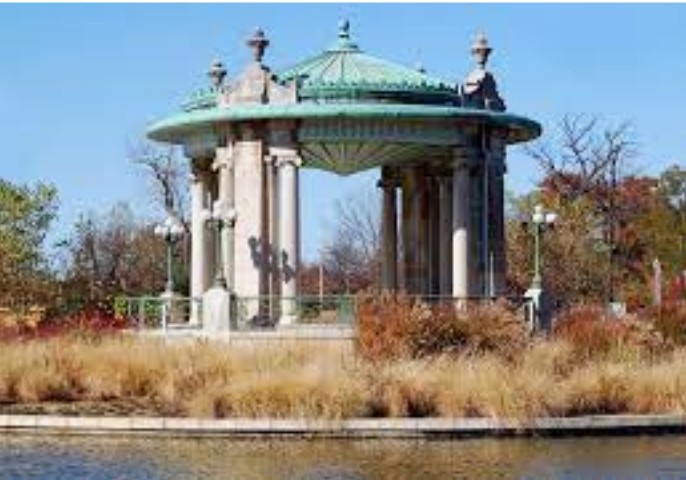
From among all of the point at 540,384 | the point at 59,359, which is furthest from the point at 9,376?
the point at 540,384

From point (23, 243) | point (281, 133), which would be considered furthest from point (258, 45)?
point (23, 243)

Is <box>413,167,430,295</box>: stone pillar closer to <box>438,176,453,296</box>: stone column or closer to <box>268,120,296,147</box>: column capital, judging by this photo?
<box>438,176,453,296</box>: stone column

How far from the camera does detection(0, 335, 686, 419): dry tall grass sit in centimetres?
2012

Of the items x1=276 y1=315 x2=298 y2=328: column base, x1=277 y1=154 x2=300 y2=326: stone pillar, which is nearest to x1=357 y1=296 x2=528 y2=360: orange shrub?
x1=276 y1=315 x2=298 y2=328: column base

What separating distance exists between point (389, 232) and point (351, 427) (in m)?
17.4

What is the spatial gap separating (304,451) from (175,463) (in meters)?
1.87

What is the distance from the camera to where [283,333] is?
28109mm

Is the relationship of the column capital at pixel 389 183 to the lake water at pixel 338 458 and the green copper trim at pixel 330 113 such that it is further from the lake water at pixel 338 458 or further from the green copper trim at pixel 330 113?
the lake water at pixel 338 458

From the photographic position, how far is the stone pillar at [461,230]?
31.7 metres

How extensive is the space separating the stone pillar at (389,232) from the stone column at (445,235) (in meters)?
2.36

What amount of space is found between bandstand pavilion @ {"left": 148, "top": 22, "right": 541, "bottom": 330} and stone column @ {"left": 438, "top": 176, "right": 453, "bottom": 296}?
0.04 metres

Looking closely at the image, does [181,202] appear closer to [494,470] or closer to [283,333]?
[283,333]

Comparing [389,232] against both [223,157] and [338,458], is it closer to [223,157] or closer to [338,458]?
[223,157]

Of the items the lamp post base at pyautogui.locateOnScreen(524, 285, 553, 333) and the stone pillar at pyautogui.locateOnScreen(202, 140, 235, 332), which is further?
the lamp post base at pyautogui.locateOnScreen(524, 285, 553, 333)
